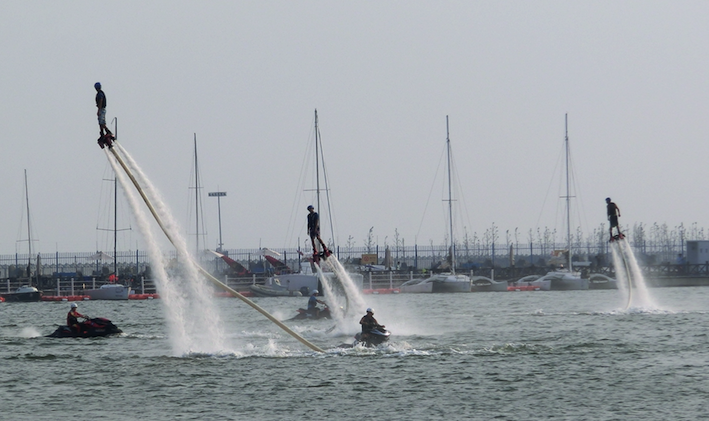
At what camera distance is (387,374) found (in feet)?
131

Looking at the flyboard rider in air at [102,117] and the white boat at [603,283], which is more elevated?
the flyboard rider in air at [102,117]

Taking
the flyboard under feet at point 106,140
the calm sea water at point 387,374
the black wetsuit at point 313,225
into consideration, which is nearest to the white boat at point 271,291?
the calm sea water at point 387,374

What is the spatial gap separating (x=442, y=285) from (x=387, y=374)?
258ft

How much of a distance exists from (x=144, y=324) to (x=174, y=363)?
2531 cm

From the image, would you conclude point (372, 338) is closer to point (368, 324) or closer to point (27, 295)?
point (368, 324)

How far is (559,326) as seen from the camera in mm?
61656

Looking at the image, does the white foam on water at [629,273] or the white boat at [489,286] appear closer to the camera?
the white foam on water at [629,273]

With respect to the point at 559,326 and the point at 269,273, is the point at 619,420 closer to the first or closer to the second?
the point at 559,326

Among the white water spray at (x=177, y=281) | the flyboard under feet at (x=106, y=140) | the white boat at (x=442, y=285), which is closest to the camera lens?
Result: the flyboard under feet at (x=106, y=140)

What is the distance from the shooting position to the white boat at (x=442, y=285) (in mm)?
117688

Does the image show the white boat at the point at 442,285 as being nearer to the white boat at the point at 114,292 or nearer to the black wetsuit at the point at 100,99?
the white boat at the point at 114,292

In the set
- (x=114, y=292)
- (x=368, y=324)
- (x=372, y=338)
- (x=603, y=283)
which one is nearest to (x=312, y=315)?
(x=372, y=338)

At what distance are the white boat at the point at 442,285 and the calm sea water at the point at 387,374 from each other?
51.0 meters

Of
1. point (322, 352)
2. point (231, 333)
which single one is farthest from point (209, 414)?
point (231, 333)
